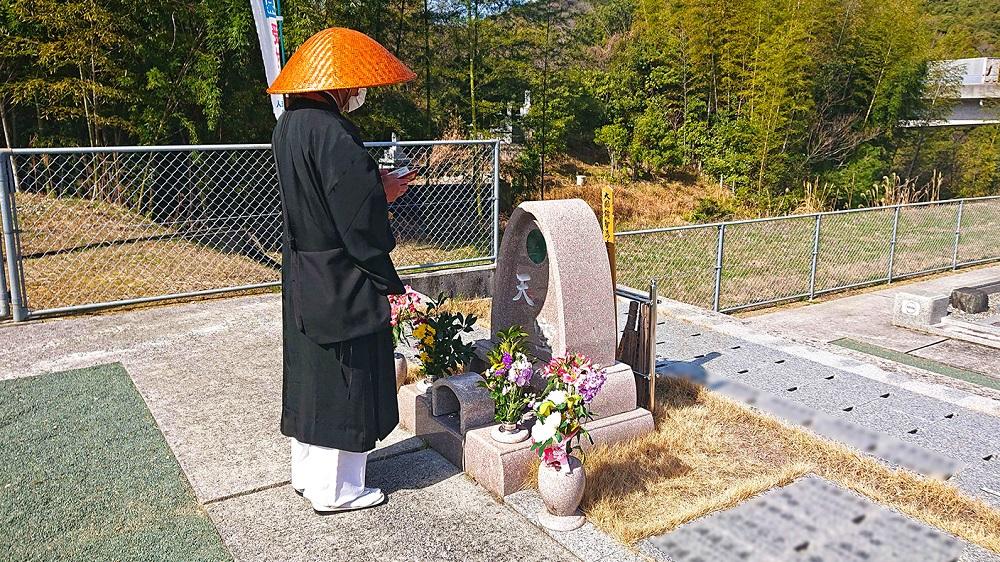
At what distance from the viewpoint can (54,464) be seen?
304 centimetres

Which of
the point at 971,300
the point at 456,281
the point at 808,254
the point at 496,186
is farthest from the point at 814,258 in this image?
the point at 456,281

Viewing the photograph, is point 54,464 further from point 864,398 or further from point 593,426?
point 864,398

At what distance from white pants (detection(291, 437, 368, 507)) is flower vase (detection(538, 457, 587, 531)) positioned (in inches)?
26.3

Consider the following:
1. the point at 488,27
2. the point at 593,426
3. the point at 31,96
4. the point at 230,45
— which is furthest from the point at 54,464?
the point at 488,27

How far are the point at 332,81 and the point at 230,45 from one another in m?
6.08

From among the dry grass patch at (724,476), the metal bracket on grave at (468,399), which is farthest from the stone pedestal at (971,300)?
the metal bracket on grave at (468,399)

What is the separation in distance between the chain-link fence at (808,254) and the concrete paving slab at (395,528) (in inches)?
200

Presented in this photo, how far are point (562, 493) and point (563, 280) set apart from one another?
0.91 metres

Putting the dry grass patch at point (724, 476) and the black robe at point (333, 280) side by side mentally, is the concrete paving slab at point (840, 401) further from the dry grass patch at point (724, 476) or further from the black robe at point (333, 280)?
the black robe at point (333, 280)

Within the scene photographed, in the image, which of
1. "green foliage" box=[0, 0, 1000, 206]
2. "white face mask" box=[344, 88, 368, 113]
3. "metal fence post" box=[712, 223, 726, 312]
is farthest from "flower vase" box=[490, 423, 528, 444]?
"green foliage" box=[0, 0, 1000, 206]

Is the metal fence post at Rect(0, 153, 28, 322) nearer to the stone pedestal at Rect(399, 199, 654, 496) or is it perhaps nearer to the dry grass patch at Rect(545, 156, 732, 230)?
the stone pedestal at Rect(399, 199, 654, 496)

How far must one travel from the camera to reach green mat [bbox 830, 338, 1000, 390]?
211 inches

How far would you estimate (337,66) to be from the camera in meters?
2.55

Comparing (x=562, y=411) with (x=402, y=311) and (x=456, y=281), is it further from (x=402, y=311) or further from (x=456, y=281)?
(x=456, y=281)
